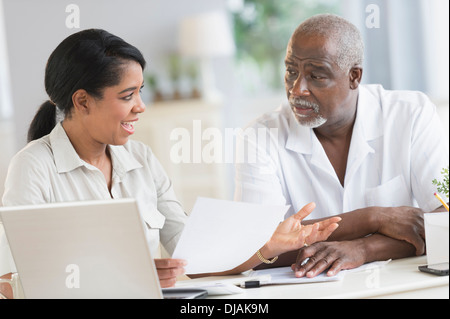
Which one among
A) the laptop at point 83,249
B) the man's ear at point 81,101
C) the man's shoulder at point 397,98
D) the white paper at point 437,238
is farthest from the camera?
the man's shoulder at point 397,98

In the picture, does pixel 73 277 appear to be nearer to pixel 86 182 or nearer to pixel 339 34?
pixel 86 182

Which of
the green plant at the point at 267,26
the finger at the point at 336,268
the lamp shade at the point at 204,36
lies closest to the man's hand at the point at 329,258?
the finger at the point at 336,268

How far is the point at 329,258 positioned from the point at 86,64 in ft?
2.72

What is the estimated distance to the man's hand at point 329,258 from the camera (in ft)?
4.75

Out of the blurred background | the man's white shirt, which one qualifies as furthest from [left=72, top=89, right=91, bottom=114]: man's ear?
the blurred background

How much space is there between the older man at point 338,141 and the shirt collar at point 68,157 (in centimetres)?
38

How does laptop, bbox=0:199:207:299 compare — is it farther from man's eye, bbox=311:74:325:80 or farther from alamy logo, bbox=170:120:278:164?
alamy logo, bbox=170:120:278:164

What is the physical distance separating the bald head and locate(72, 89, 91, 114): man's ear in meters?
0.68

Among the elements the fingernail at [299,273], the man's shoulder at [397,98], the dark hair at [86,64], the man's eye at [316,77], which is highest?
the dark hair at [86,64]

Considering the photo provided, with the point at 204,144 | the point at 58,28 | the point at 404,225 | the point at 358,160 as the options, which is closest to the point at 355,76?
the point at 358,160

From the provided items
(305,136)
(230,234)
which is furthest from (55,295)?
(305,136)

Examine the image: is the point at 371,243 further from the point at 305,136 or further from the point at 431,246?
the point at 305,136

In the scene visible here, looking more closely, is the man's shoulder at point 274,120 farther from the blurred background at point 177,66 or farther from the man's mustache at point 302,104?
the blurred background at point 177,66
